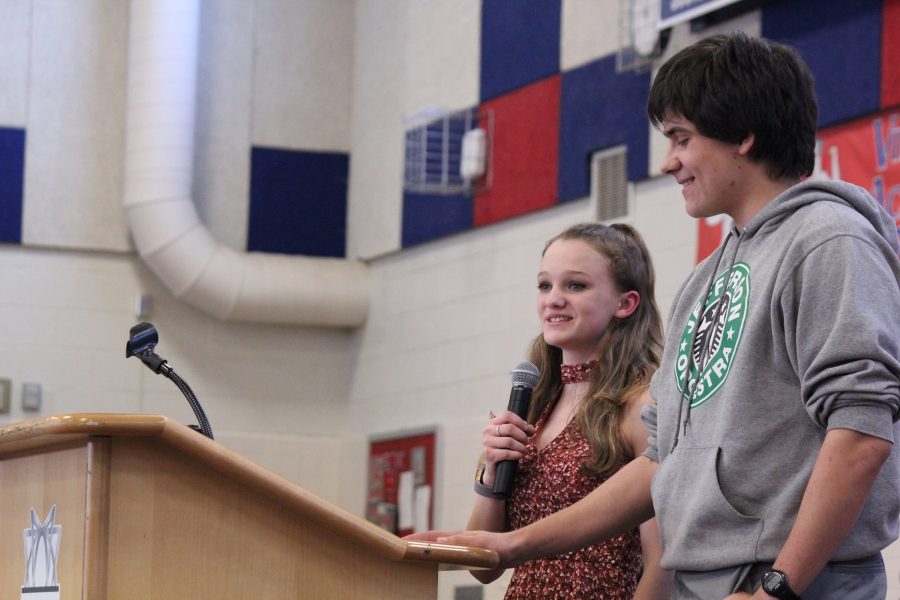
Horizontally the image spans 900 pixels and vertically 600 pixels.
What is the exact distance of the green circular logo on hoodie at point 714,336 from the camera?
1.69 meters

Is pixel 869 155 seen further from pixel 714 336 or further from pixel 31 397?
pixel 31 397

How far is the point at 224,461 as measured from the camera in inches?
63.4

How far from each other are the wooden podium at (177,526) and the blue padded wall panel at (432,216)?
198 inches

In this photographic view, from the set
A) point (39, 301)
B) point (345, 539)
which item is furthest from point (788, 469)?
point (39, 301)

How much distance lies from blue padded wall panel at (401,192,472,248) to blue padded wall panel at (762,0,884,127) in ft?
7.18

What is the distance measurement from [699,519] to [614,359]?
2.49ft

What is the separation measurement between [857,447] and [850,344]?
0.11 metres

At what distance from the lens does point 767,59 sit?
67.6 inches

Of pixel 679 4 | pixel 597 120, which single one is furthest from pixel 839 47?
pixel 597 120

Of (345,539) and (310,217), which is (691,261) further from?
(345,539)

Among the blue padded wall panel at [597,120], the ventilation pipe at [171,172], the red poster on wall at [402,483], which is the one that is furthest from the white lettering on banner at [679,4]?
the ventilation pipe at [171,172]

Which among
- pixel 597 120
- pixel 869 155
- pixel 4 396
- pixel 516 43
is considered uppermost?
pixel 516 43

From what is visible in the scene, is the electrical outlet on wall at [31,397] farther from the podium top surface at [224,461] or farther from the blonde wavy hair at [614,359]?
the podium top surface at [224,461]

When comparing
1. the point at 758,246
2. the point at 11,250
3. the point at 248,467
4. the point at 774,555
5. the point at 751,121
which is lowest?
the point at 774,555
